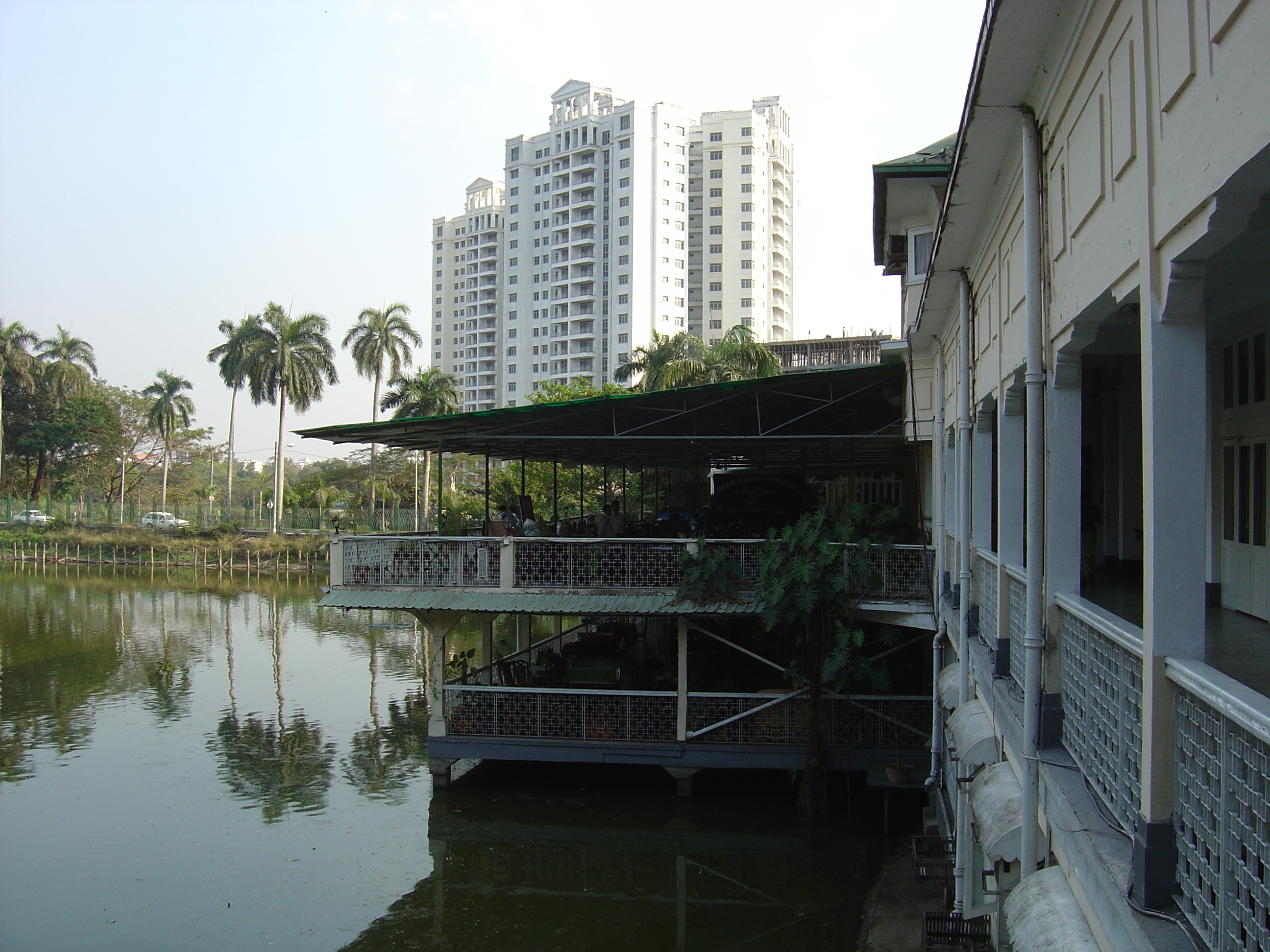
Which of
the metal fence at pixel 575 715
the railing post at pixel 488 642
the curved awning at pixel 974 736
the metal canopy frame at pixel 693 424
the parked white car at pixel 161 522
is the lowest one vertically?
the metal fence at pixel 575 715

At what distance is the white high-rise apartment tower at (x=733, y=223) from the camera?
99500 millimetres

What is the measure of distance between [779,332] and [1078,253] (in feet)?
342

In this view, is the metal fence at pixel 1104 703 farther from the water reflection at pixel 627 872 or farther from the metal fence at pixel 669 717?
the metal fence at pixel 669 717

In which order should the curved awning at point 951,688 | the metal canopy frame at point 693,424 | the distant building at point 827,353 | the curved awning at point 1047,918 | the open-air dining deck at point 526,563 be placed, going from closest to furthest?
the curved awning at point 1047,918, the curved awning at point 951,688, the open-air dining deck at point 526,563, the metal canopy frame at point 693,424, the distant building at point 827,353

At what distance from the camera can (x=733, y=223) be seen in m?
100

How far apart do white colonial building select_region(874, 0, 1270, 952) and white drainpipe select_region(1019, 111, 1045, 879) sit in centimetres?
2

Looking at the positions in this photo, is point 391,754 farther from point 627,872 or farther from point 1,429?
point 1,429

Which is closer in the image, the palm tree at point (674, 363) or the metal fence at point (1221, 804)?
the metal fence at point (1221, 804)

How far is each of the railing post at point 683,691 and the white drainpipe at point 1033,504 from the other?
10.7 metres

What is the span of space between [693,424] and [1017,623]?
12.9 meters

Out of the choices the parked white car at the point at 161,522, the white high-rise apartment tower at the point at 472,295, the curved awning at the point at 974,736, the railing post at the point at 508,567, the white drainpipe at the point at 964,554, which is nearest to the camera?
the curved awning at the point at 974,736

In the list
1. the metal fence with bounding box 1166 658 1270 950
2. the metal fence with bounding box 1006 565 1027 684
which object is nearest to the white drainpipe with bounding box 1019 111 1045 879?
the metal fence with bounding box 1006 565 1027 684

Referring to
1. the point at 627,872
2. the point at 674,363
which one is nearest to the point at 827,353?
the point at 674,363

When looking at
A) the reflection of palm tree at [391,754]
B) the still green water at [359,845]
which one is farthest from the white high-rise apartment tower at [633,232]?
the still green water at [359,845]
